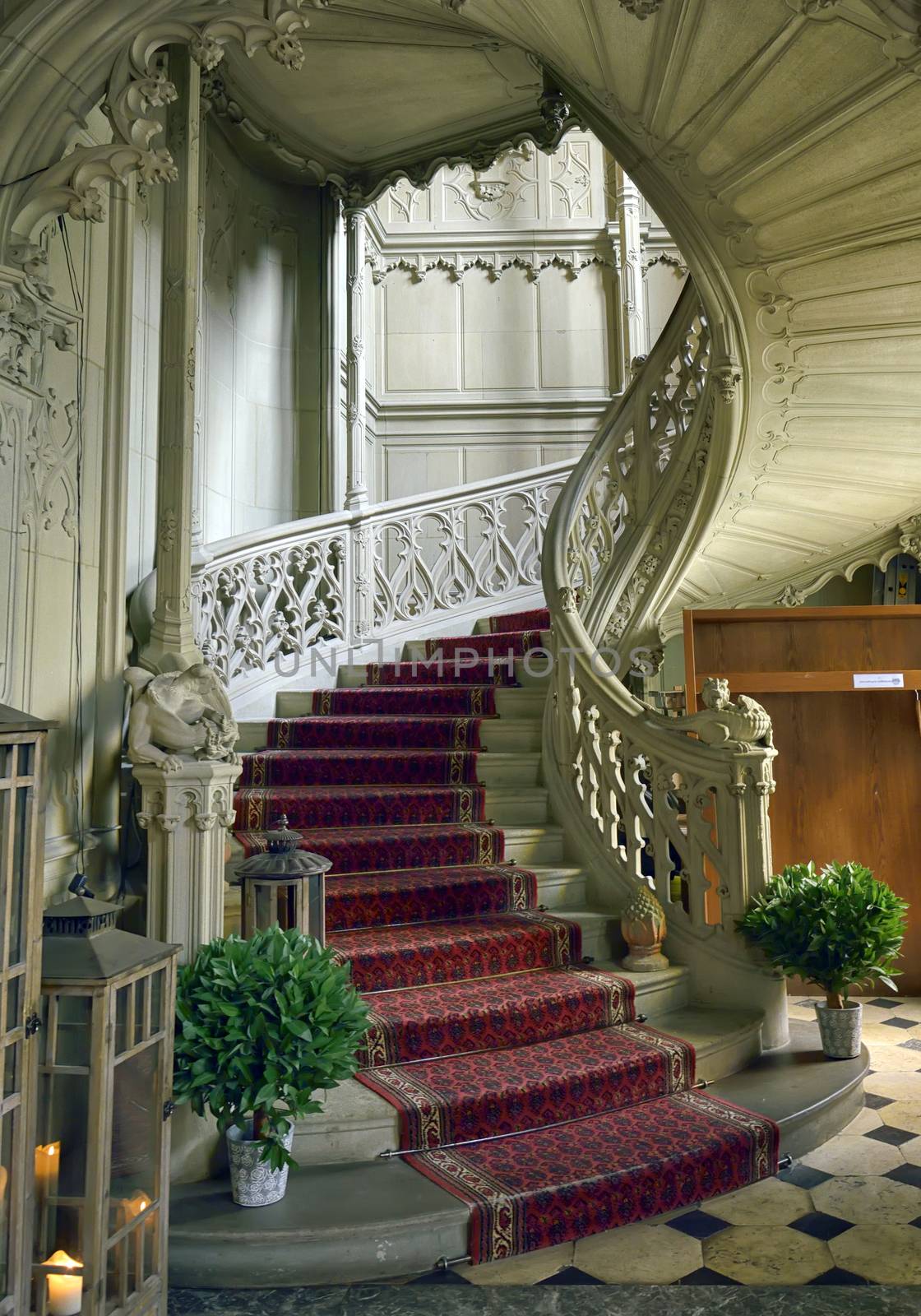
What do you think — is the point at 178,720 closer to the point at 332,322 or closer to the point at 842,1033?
the point at 842,1033

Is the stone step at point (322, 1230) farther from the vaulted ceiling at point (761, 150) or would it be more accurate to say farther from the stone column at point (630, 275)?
the stone column at point (630, 275)

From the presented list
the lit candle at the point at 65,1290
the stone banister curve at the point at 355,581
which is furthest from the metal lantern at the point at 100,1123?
the stone banister curve at the point at 355,581

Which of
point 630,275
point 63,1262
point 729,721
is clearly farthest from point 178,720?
point 630,275

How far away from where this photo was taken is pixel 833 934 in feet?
12.2

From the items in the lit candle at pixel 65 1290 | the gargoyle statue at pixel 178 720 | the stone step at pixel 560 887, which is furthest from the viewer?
the stone step at pixel 560 887

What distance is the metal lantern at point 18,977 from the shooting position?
5.94ft

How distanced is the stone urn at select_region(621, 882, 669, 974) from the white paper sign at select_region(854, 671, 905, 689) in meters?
1.99

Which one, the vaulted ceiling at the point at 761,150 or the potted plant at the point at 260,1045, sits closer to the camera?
the potted plant at the point at 260,1045

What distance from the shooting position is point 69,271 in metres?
3.01

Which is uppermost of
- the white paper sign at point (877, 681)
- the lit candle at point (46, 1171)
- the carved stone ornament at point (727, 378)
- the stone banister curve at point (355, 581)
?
the carved stone ornament at point (727, 378)

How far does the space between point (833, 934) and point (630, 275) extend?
626 cm

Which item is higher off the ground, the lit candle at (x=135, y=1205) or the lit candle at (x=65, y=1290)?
the lit candle at (x=135, y=1205)

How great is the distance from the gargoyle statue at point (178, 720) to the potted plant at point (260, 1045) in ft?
Result: 2.00

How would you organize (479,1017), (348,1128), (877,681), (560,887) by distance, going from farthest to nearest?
1. (877,681)
2. (560,887)
3. (479,1017)
4. (348,1128)
